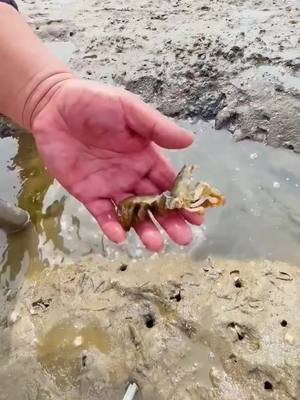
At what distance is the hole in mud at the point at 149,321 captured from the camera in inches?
135

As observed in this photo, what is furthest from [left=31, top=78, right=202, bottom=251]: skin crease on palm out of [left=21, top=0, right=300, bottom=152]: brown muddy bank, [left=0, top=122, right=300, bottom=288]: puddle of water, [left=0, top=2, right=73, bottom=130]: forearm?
[left=21, top=0, right=300, bottom=152]: brown muddy bank

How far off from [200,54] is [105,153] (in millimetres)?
3158

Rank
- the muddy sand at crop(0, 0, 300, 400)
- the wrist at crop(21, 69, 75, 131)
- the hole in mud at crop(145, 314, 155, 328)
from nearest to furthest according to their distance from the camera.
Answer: the wrist at crop(21, 69, 75, 131), the muddy sand at crop(0, 0, 300, 400), the hole in mud at crop(145, 314, 155, 328)

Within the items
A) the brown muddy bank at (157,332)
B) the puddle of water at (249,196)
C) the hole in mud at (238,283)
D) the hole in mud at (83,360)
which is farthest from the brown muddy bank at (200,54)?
the hole in mud at (83,360)

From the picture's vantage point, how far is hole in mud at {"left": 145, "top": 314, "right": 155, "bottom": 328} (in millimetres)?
3440

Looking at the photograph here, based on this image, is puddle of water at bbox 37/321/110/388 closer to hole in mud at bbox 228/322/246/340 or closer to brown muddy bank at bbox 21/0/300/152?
hole in mud at bbox 228/322/246/340

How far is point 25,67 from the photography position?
3.03m

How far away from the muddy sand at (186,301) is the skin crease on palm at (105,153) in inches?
33.6

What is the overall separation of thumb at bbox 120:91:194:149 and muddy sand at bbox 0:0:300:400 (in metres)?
1.36

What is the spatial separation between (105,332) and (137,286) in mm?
388

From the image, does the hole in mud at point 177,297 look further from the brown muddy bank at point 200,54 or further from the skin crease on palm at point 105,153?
the brown muddy bank at point 200,54

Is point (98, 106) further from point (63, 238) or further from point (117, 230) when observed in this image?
point (63, 238)

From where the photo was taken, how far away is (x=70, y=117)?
2758mm

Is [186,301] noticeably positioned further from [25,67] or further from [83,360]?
[25,67]
